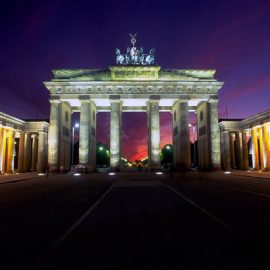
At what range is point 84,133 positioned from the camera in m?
46.2

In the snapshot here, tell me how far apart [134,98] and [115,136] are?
7.86 metres

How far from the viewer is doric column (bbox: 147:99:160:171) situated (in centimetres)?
4547

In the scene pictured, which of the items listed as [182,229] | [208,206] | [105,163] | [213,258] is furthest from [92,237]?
[105,163]

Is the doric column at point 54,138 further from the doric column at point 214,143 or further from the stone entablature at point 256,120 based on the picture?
the stone entablature at point 256,120

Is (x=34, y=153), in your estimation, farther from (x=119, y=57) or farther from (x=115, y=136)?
(x=119, y=57)

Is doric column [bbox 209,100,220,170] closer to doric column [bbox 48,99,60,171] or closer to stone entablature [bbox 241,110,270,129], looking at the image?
stone entablature [bbox 241,110,270,129]

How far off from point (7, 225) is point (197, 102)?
1871 inches

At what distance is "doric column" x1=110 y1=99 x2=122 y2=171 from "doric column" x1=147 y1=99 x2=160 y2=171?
562cm

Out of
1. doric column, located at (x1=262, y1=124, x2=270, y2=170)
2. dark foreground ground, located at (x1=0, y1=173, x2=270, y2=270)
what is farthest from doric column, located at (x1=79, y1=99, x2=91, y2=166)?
dark foreground ground, located at (x1=0, y1=173, x2=270, y2=270)

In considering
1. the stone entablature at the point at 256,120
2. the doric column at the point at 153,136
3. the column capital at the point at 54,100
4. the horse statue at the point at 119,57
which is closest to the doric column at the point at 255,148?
the stone entablature at the point at 256,120

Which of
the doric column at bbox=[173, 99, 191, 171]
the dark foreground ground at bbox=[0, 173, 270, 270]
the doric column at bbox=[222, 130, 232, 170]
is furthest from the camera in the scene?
the doric column at bbox=[222, 130, 232, 170]

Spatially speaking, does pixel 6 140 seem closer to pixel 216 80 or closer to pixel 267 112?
pixel 216 80

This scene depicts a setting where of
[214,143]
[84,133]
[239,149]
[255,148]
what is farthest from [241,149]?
[84,133]

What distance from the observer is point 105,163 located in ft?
358
